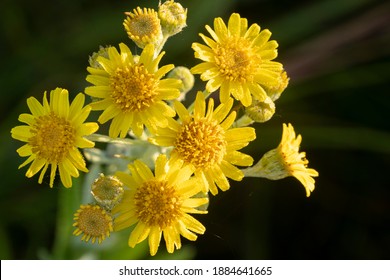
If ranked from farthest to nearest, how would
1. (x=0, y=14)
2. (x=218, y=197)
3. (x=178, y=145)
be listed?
(x=0, y=14) < (x=218, y=197) < (x=178, y=145)

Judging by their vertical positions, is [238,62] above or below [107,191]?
above

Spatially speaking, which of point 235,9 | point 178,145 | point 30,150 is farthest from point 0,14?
point 178,145

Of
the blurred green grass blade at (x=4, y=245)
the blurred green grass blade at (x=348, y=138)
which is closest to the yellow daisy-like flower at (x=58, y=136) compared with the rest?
the blurred green grass blade at (x=4, y=245)

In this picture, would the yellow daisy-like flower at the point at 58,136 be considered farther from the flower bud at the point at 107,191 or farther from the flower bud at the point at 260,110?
the flower bud at the point at 260,110

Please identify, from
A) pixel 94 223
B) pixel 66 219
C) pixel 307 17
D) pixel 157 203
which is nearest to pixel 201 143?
pixel 157 203

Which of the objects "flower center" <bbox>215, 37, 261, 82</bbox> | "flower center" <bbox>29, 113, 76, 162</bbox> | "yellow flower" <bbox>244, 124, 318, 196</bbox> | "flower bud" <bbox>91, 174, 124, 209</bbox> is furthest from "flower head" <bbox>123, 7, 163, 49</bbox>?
"yellow flower" <bbox>244, 124, 318, 196</bbox>

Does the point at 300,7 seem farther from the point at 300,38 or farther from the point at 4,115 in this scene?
the point at 4,115

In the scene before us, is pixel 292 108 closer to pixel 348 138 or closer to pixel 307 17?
pixel 348 138
